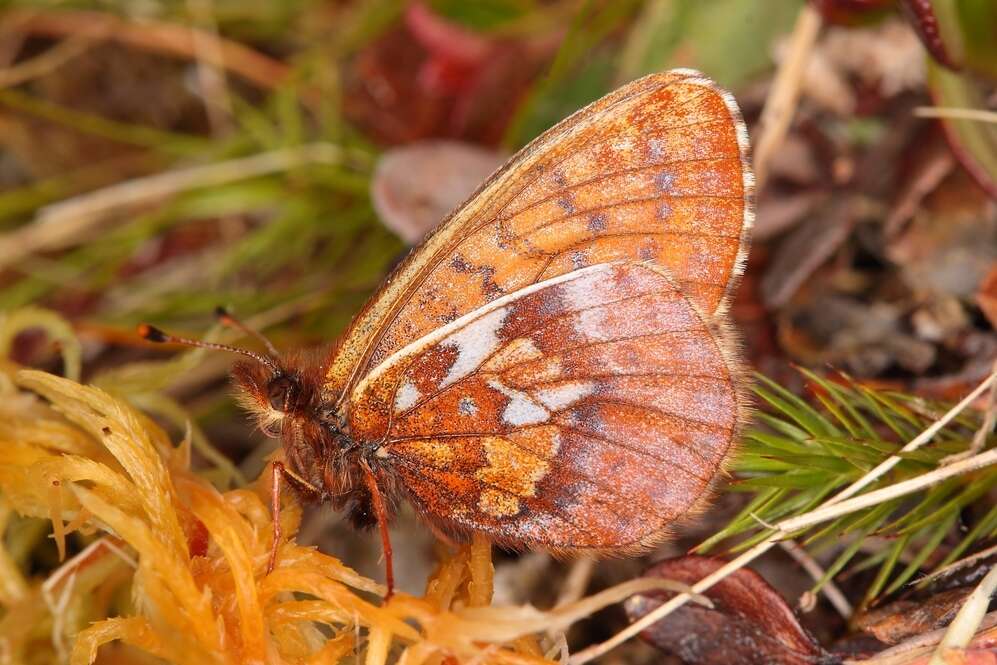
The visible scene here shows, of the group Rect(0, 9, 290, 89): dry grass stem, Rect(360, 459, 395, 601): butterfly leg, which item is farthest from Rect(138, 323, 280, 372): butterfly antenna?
Rect(0, 9, 290, 89): dry grass stem

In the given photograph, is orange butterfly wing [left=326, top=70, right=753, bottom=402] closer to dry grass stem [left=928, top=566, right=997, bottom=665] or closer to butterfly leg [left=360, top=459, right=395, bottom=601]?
butterfly leg [left=360, top=459, right=395, bottom=601]

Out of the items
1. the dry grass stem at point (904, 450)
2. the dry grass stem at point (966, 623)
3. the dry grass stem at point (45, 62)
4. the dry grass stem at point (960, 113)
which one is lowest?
the dry grass stem at point (966, 623)

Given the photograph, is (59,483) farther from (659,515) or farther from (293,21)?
(293,21)

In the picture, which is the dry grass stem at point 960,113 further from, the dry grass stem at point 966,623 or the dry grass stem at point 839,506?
the dry grass stem at point 966,623

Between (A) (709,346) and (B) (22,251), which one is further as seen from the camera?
(B) (22,251)

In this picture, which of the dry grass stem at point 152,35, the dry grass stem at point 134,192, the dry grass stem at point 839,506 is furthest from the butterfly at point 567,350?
the dry grass stem at point 152,35

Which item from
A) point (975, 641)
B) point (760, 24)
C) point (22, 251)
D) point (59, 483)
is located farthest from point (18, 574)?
point (760, 24)
